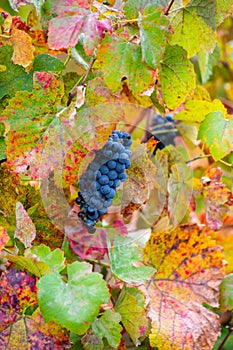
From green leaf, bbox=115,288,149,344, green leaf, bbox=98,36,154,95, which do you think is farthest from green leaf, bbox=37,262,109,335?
green leaf, bbox=98,36,154,95

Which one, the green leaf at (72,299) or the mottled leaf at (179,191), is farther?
the mottled leaf at (179,191)

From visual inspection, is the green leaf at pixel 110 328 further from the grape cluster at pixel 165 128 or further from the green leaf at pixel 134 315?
the grape cluster at pixel 165 128

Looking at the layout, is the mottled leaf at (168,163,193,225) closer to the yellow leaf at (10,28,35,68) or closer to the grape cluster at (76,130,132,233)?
the grape cluster at (76,130,132,233)

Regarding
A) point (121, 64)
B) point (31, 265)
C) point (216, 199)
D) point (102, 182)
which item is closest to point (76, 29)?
point (121, 64)

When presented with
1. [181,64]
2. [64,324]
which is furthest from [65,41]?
[64,324]

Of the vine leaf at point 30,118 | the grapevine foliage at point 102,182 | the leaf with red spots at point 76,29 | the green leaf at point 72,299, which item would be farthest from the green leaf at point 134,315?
the leaf with red spots at point 76,29

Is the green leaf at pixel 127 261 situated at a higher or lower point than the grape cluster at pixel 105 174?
lower

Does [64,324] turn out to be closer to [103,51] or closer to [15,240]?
[15,240]
